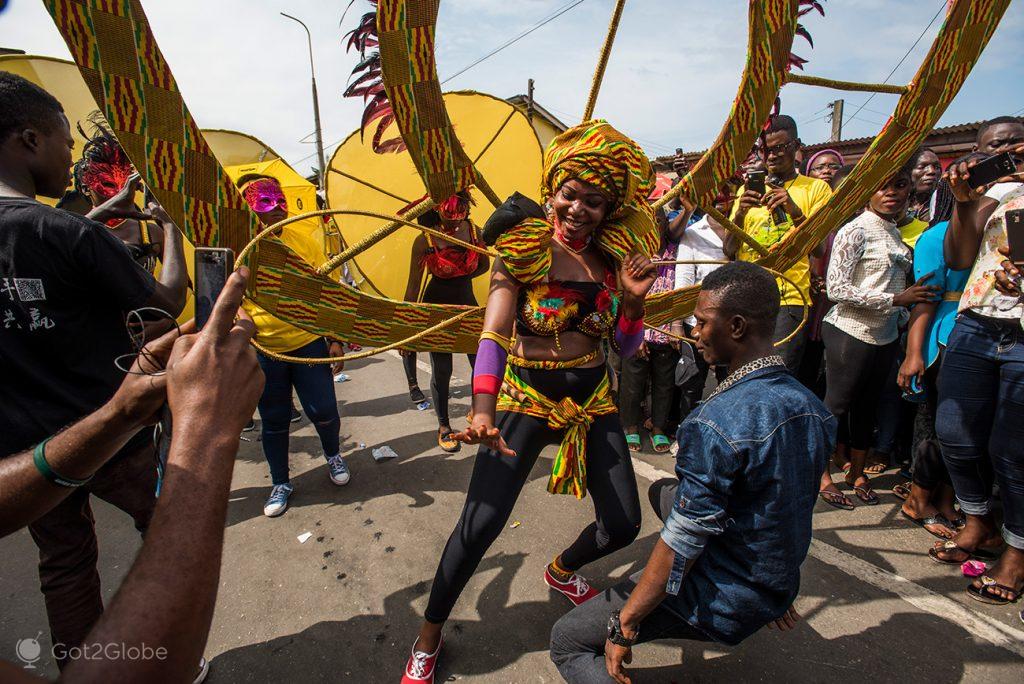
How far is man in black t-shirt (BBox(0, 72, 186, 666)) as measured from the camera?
1482 mm

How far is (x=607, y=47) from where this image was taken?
1708 millimetres

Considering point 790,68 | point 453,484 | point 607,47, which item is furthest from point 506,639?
point 790,68

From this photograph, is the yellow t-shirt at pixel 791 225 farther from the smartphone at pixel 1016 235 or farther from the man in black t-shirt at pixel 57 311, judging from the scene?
the man in black t-shirt at pixel 57 311

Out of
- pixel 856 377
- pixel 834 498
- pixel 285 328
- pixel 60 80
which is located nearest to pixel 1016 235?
pixel 856 377

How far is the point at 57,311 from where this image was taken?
5.17 feet

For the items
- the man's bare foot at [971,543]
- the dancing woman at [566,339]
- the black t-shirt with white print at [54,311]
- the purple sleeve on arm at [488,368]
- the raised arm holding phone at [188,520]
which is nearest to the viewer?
the raised arm holding phone at [188,520]

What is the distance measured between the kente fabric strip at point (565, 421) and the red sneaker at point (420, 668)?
2.61 feet

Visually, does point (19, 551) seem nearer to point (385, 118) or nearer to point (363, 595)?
point (363, 595)

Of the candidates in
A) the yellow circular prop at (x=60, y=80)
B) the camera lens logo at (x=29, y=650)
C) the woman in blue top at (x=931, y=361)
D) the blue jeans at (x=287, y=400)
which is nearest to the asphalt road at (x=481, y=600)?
the camera lens logo at (x=29, y=650)

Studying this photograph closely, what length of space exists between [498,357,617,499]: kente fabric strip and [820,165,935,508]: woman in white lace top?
6.55ft

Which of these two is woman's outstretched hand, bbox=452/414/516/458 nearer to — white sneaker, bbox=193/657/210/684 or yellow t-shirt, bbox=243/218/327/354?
white sneaker, bbox=193/657/210/684

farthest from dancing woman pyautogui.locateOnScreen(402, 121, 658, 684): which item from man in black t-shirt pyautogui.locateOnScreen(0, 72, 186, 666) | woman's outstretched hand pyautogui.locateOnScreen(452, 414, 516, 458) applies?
man in black t-shirt pyautogui.locateOnScreen(0, 72, 186, 666)

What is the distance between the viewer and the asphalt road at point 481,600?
6.23ft

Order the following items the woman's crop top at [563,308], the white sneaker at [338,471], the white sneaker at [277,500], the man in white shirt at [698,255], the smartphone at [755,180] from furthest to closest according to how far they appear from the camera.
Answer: the man in white shirt at [698,255], the white sneaker at [338,471], the white sneaker at [277,500], the smartphone at [755,180], the woman's crop top at [563,308]
